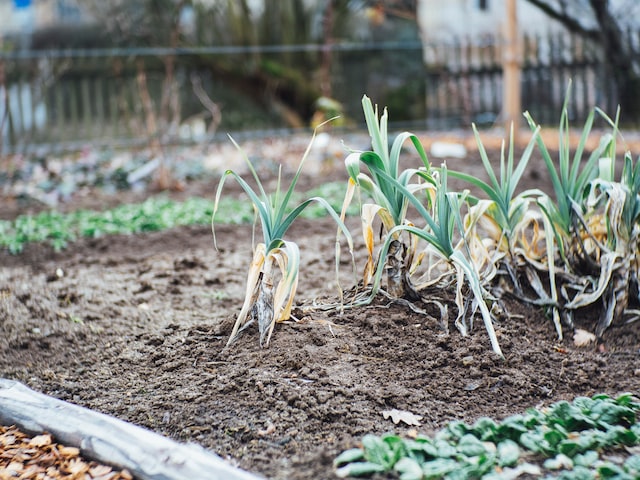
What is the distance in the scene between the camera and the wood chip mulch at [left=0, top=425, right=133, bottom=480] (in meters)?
2.37

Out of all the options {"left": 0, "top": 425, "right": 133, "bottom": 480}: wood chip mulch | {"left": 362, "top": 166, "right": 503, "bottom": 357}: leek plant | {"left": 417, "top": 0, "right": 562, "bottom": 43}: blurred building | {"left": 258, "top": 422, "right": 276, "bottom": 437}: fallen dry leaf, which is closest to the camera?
{"left": 0, "top": 425, "right": 133, "bottom": 480}: wood chip mulch

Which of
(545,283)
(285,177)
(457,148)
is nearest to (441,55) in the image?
(457,148)

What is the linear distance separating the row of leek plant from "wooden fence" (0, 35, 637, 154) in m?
6.77

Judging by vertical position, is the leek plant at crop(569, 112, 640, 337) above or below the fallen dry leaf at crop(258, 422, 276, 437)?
above

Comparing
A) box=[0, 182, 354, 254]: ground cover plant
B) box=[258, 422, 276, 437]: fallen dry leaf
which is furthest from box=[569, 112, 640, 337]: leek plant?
box=[0, 182, 354, 254]: ground cover plant

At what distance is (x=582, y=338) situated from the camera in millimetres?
3168

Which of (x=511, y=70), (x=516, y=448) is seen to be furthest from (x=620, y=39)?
(x=516, y=448)

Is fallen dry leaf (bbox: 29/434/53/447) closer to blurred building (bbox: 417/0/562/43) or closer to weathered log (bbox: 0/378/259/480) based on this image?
weathered log (bbox: 0/378/259/480)

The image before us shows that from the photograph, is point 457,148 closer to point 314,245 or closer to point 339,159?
point 339,159

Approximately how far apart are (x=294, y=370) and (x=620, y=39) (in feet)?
26.7

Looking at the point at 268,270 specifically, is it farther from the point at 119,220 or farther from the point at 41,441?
the point at 119,220

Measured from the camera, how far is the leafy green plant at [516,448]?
6.93 feet

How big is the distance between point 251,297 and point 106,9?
1125 centimetres

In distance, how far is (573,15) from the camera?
9.96m
